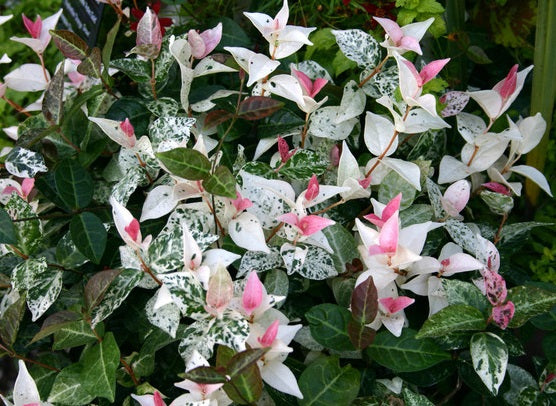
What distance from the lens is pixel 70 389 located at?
91cm

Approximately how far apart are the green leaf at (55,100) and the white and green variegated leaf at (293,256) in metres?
0.44

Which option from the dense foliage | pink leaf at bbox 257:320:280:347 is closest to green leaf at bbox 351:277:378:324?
the dense foliage

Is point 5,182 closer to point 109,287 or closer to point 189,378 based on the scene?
point 109,287

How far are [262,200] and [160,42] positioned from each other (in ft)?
1.03

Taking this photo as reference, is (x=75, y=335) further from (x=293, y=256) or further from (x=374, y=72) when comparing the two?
(x=374, y=72)

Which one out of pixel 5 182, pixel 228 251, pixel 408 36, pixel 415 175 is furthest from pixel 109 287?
pixel 408 36

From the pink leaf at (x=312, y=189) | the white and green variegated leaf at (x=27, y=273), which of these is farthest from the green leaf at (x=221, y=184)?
the white and green variegated leaf at (x=27, y=273)

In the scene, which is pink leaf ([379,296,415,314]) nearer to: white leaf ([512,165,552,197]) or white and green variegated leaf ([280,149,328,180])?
white and green variegated leaf ([280,149,328,180])

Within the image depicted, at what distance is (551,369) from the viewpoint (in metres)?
0.96

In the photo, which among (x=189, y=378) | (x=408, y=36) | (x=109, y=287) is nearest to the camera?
(x=189, y=378)

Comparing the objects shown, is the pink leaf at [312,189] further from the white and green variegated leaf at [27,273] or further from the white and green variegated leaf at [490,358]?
the white and green variegated leaf at [27,273]

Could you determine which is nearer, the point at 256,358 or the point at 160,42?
the point at 256,358

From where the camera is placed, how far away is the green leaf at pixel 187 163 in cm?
83

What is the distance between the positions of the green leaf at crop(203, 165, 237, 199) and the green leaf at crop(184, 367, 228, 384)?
22 cm
